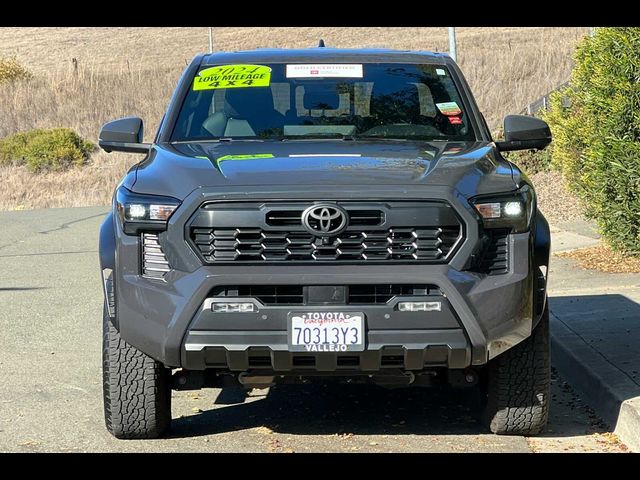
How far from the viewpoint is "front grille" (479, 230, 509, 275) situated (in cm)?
573

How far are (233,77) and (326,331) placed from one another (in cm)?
236

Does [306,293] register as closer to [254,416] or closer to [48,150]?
[254,416]

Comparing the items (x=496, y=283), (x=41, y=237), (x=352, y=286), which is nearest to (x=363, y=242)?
(x=352, y=286)

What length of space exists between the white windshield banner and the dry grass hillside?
593 inches

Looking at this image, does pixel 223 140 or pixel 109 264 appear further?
pixel 223 140

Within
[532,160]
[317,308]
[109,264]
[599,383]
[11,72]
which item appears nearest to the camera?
[317,308]

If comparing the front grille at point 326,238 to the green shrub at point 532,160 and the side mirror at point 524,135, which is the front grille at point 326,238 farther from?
the green shrub at point 532,160

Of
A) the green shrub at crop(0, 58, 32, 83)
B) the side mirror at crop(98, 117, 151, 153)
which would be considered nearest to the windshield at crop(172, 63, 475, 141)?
the side mirror at crop(98, 117, 151, 153)

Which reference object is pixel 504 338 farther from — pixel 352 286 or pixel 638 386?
pixel 638 386

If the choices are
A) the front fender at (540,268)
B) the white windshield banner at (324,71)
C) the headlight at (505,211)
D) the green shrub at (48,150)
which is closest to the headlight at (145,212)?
the headlight at (505,211)

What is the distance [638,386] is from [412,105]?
204 cm

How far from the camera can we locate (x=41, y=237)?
56.7ft

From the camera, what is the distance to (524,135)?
6.96 metres

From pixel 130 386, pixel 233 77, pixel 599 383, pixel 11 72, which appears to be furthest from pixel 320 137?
pixel 11 72
